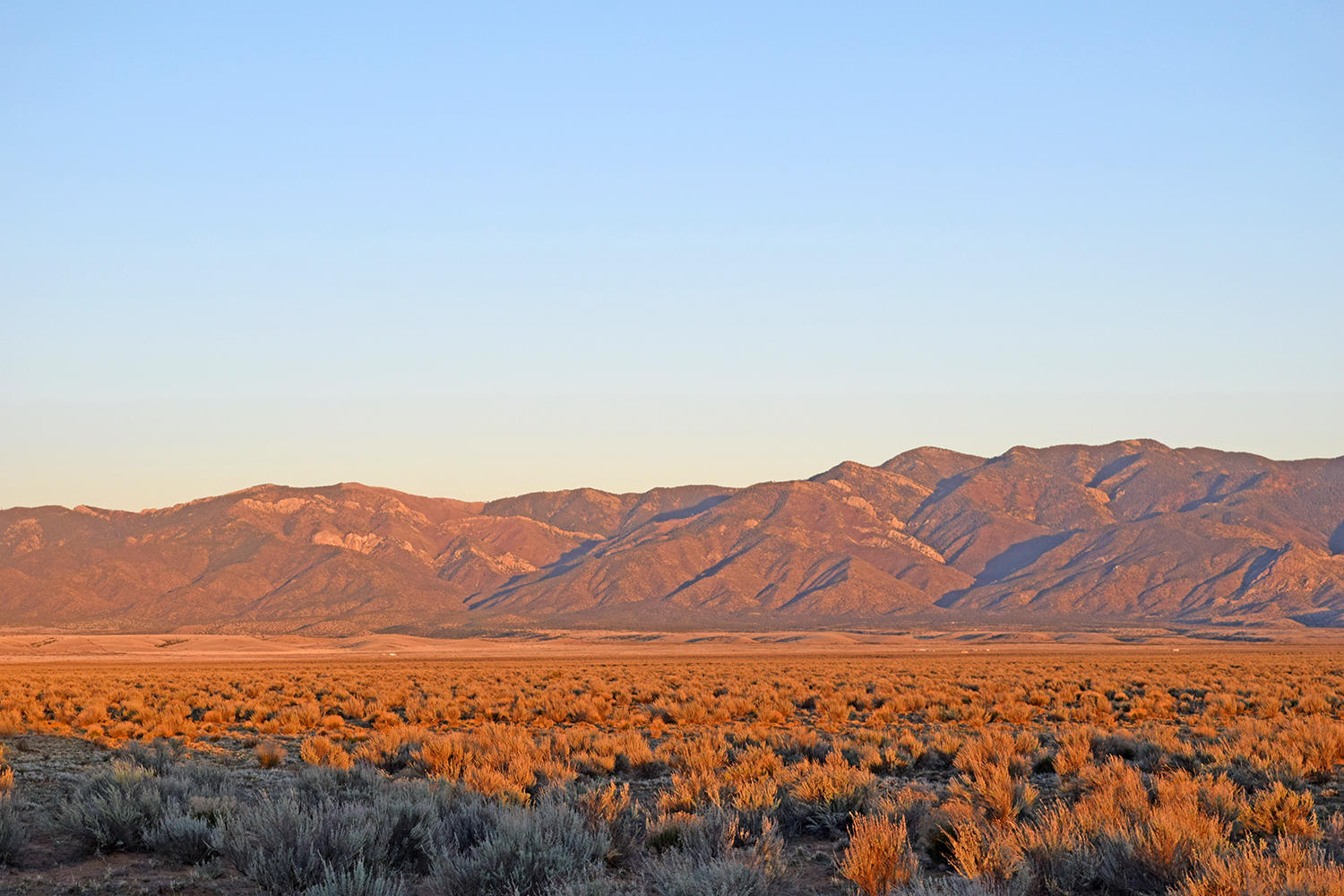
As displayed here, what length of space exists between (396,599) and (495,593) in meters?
18.2

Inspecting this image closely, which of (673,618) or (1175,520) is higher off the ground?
(1175,520)

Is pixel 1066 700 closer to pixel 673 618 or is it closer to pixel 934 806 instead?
pixel 934 806

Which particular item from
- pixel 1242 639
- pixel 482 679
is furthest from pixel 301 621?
pixel 482 679

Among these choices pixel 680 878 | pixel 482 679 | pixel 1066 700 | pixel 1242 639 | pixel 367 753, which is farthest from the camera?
pixel 1242 639

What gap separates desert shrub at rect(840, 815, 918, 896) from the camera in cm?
887

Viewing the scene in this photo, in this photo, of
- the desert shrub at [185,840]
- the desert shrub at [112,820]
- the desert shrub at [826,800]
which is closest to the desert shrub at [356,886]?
the desert shrub at [185,840]

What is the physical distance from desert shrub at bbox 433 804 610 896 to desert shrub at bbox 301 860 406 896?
472mm

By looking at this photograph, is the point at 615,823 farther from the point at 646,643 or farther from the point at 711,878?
the point at 646,643

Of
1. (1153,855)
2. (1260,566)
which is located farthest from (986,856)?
(1260,566)

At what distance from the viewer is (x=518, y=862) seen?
8.98 metres

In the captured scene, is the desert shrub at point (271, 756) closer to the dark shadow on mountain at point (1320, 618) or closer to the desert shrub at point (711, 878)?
the desert shrub at point (711, 878)

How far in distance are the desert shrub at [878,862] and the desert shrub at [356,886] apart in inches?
131

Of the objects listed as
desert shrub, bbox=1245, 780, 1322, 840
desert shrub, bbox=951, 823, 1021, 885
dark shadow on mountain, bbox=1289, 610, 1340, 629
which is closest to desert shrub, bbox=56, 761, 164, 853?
desert shrub, bbox=951, 823, 1021, 885

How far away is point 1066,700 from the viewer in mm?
31391
